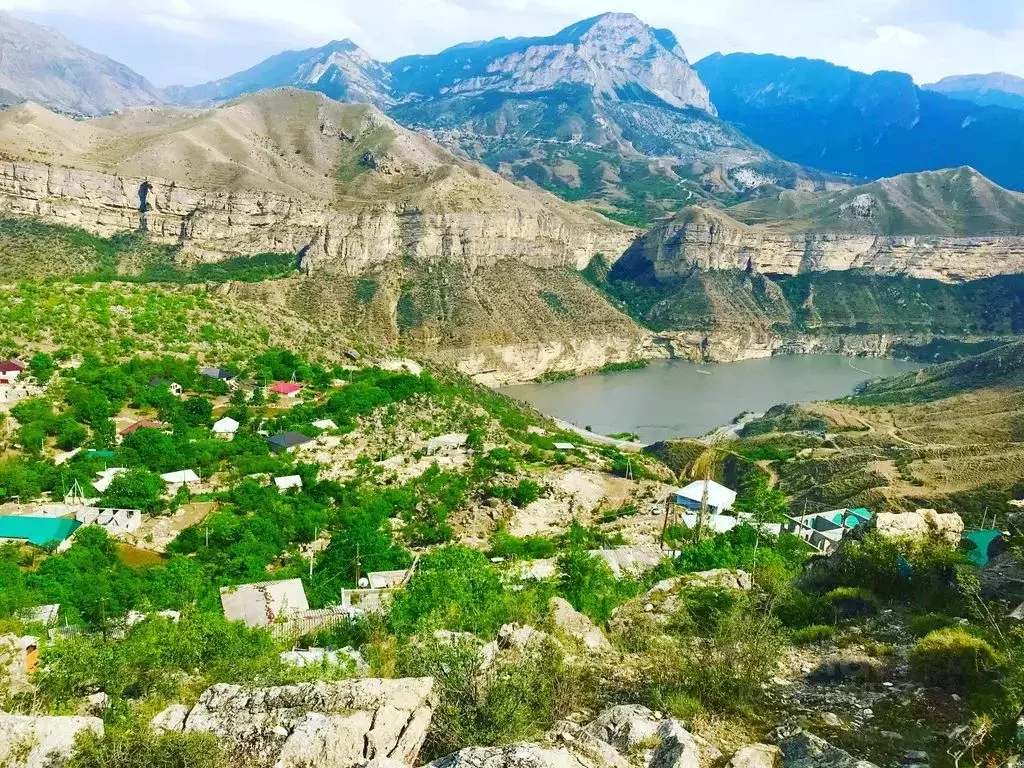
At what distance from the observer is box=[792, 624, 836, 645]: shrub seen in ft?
44.9

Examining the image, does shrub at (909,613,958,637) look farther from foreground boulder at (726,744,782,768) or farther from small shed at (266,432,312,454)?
small shed at (266,432,312,454)

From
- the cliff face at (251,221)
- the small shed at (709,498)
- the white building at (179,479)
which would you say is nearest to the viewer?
the white building at (179,479)

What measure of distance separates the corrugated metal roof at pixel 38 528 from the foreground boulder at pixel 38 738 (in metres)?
21.2

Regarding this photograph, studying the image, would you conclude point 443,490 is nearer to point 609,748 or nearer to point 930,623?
point 930,623

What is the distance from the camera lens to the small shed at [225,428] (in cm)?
4019

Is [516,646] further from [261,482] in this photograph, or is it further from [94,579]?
[261,482]

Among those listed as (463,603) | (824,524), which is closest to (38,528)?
(463,603)

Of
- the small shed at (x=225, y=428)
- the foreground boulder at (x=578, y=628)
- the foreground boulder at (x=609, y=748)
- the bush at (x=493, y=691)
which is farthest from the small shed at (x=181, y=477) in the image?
the foreground boulder at (x=609, y=748)

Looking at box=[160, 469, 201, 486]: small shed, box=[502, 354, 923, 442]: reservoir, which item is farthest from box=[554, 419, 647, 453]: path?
box=[160, 469, 201, 486]: small shed

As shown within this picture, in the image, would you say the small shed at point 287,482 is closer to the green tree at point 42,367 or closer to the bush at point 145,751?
the green tree at point 42,367

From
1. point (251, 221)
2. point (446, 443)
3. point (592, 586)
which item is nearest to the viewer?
point (592, 586)

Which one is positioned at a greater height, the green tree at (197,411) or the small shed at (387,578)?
the green tree at (197,411)

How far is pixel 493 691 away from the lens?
9336mm

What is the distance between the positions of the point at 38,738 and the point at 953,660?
1225 centimetres
